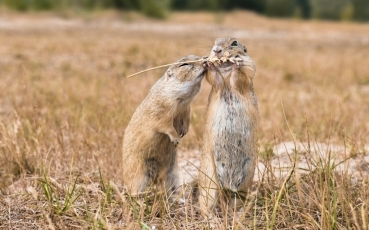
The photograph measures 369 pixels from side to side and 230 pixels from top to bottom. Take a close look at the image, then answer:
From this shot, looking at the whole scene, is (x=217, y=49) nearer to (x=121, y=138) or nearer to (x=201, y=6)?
(x=121, y=138)

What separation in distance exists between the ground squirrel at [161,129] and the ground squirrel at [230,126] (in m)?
0.19

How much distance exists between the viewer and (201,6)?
2845cm

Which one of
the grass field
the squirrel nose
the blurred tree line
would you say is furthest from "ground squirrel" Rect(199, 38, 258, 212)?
the blurred tree line

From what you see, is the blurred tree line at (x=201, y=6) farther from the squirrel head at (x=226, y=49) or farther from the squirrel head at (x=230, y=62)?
the squirrel head at (x=230, y=62)

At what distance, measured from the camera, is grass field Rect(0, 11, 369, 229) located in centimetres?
271

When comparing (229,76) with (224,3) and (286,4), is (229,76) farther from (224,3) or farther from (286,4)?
(224,3)

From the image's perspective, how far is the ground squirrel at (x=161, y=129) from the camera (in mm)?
3033

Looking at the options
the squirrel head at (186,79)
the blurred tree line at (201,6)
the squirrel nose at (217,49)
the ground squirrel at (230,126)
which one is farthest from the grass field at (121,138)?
the blurred tree line at (201,6)

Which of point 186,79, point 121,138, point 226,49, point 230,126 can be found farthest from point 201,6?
point 230,126

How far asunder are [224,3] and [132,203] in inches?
1019

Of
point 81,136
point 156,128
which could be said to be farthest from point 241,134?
point 81,136

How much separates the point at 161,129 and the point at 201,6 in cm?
2610

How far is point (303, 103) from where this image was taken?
736 cm

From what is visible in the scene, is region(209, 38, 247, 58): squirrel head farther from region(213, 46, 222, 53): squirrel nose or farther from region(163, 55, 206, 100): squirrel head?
region(163, 55, 206, 100): squirrel head
